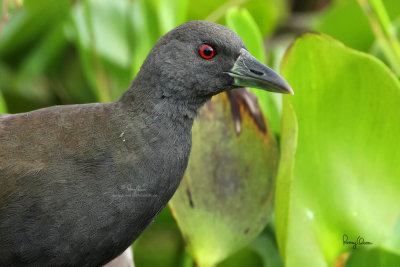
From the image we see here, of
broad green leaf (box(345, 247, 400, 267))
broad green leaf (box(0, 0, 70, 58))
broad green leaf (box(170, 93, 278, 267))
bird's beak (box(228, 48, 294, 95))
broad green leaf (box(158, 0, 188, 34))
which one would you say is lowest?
broad green leaf (box(345, 247, 400, 267))

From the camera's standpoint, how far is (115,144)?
62.1 inches

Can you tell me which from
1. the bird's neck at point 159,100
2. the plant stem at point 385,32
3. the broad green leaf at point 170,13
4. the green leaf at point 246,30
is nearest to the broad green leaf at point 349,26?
the plant stem at point 385,32

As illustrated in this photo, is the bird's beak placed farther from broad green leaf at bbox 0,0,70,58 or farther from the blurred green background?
broad green leaf at bbox 0,0,70,58

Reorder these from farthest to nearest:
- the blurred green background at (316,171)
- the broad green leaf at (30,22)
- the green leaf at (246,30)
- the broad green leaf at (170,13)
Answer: the broad green leaf at (30,22) < the broad green leaf at (170,13) < the green leaf at (246,30) < the blurred green background at (316,171)

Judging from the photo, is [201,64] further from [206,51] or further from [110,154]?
[110,154]

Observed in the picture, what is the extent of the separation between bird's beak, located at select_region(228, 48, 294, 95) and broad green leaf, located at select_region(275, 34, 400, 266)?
0.12 meters

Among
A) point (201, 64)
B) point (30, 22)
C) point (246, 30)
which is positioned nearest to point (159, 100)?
point (201, 64)

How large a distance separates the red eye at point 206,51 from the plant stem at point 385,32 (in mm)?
571

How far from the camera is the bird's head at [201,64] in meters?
1.60

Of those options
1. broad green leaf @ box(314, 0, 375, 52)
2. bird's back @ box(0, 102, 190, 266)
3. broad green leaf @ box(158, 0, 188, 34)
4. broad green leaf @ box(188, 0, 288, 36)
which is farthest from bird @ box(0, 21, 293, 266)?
broad green leaf @ box(314, 0, 375, 52)

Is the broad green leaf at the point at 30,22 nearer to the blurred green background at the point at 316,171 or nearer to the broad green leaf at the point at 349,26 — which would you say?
the blurred green background at the point at 316,171

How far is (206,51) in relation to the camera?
161 cm

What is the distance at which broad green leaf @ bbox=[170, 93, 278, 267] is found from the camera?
1.76 meters

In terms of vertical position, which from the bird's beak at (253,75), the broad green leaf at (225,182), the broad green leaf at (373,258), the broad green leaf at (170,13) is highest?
the bird's beak at (253,75)
